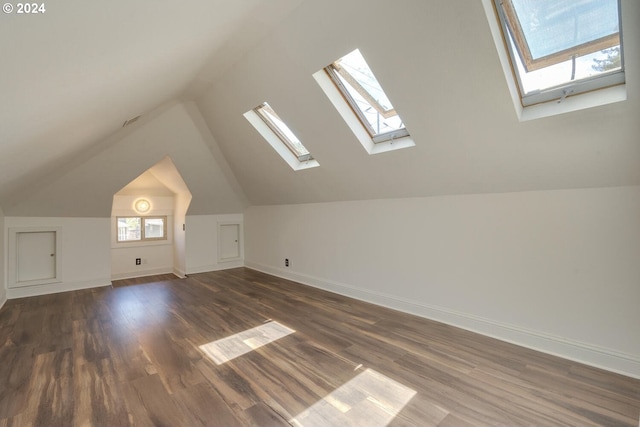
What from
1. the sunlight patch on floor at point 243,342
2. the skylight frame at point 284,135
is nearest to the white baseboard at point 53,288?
the sunlight patch on floor at point 243,342

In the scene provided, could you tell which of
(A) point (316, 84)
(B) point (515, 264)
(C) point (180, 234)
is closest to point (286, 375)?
(B) point (515, 264)

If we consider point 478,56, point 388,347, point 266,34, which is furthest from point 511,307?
point 266,34

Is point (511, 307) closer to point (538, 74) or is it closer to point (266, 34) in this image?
point (538, 74)

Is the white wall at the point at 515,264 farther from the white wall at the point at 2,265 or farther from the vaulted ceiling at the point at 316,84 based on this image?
the white wall at the point at 2,265

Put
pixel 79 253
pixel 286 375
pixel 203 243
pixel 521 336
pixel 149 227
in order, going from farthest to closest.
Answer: pixel 149 227, pixel 203 243, pixel 79 253, pixel 521 336, pixel 286 375

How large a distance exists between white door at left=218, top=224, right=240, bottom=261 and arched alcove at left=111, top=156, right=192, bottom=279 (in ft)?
2.62

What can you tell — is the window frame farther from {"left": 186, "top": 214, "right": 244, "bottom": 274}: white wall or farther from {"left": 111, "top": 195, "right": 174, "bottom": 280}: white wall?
{"left": 186, "top": 214, "right": 244, "bottom": 274}: white wall

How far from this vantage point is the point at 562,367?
2.35m

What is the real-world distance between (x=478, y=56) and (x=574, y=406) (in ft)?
7.54

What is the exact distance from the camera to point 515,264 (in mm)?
2779

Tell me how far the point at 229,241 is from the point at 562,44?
6.33 metres

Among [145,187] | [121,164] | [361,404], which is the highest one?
[121,164]

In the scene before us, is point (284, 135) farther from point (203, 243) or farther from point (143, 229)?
point (143, 229)

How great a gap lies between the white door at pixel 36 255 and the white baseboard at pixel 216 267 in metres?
2.14
